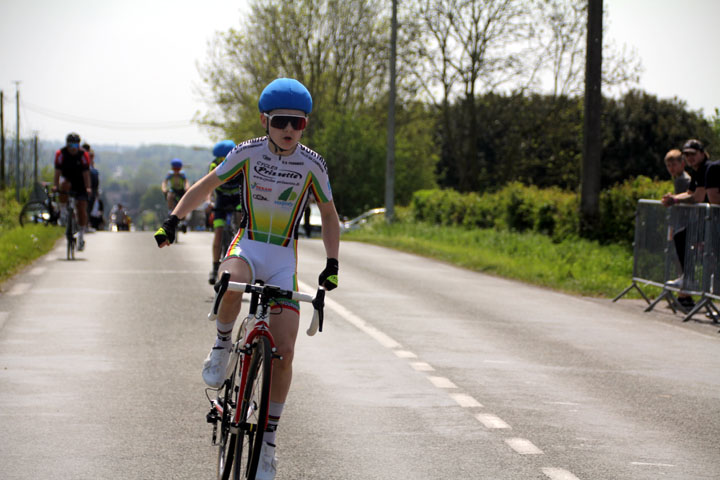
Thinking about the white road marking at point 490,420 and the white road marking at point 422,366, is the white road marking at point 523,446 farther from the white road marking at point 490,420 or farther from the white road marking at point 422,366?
the white road marking at point 422,366

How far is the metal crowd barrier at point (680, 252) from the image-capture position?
41.4 ft

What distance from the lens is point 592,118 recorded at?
840 inches

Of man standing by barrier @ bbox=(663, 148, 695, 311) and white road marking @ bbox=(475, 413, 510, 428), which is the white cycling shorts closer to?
white road marking @ bbox=(475, 413, 510, 428)

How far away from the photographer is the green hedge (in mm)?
21438

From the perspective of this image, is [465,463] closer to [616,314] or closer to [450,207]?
[616,314]

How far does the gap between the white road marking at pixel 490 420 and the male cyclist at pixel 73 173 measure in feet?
39.8

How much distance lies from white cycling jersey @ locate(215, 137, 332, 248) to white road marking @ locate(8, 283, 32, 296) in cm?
933

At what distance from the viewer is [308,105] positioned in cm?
526

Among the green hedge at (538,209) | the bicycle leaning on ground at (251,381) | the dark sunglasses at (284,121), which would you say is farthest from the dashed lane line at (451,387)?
the green hedge at (538,209)

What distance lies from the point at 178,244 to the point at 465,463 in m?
20.1

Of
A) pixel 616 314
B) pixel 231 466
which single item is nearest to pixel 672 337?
pixel 616 314

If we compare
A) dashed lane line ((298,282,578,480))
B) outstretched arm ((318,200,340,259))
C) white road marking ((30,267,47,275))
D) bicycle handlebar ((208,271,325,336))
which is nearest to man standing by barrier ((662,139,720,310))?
dashed lane line ((298,282,578,480))

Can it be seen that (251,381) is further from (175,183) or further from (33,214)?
(33,214)

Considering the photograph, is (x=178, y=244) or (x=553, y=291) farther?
(x=178, y=244)
